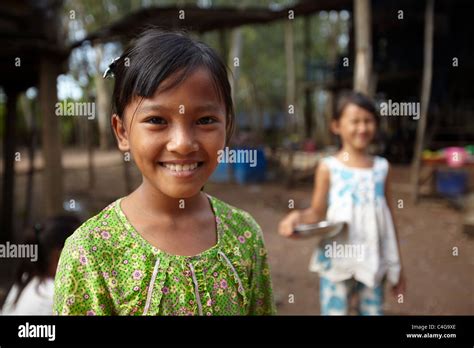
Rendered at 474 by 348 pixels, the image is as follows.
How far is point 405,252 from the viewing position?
178 inches

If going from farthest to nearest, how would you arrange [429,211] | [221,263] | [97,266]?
[429,211] < [221,263] < [97,266]

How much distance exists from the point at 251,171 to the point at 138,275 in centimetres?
782

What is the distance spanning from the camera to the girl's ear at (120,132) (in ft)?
3.37

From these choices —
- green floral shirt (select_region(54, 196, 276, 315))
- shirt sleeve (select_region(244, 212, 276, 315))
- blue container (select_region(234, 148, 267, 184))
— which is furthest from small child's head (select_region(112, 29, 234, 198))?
blue container (select_region(234, 148, 267, 184))

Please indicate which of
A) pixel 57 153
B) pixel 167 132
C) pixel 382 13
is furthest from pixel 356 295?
pixel 382 13

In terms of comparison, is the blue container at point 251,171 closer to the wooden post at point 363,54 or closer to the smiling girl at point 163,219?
the wooden post at point 363,54

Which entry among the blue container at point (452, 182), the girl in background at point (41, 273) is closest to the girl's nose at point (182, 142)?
the girl in background at point (41, 273)

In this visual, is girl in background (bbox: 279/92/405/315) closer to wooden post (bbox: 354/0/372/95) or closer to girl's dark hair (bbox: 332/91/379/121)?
girl's dark hair (bbox: 332/91/379/121)

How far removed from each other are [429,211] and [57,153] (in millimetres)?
4683

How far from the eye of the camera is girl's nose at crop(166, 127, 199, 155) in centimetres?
91

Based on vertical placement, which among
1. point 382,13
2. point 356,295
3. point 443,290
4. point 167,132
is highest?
point 382,13

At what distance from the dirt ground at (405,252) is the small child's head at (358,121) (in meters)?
1.34

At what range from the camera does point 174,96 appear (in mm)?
924
